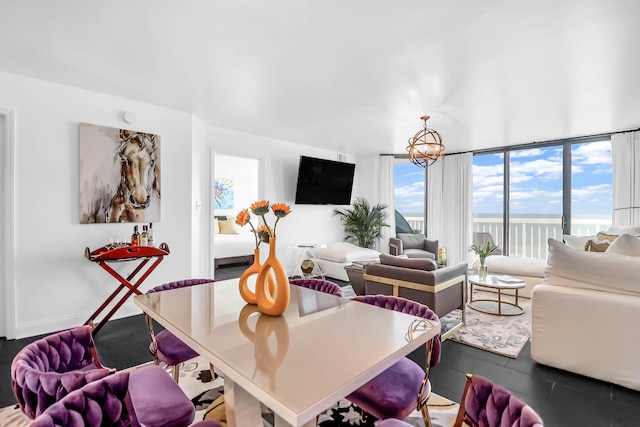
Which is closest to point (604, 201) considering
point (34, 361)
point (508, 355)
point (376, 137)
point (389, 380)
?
point (376, 137)

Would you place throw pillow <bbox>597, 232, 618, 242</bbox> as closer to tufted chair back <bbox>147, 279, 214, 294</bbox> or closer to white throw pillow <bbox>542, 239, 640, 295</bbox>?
white throw pillow <bbox>542, 239, 640, 295</bbox>

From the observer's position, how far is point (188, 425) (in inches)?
51.8

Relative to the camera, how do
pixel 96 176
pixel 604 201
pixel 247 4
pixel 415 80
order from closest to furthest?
pixel 247 4 < pixel 415 80 < pixel 96 176 < pixel 604 201

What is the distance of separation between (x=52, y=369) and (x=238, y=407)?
0.80 meters

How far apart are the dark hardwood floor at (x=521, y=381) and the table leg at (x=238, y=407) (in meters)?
1.47

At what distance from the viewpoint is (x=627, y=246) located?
8.76 feet

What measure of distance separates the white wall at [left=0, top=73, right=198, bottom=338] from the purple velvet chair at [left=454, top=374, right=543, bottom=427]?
3.75m

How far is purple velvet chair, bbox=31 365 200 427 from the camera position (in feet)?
2.68

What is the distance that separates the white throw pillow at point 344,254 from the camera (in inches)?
222

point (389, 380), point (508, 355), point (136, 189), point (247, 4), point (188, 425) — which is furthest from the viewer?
point (136, 189)

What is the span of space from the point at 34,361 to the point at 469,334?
329cm

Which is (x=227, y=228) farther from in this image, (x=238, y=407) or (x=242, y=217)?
(x=238, y=407)

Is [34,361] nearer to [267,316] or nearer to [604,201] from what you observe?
[267,316]

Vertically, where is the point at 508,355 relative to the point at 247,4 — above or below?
below
